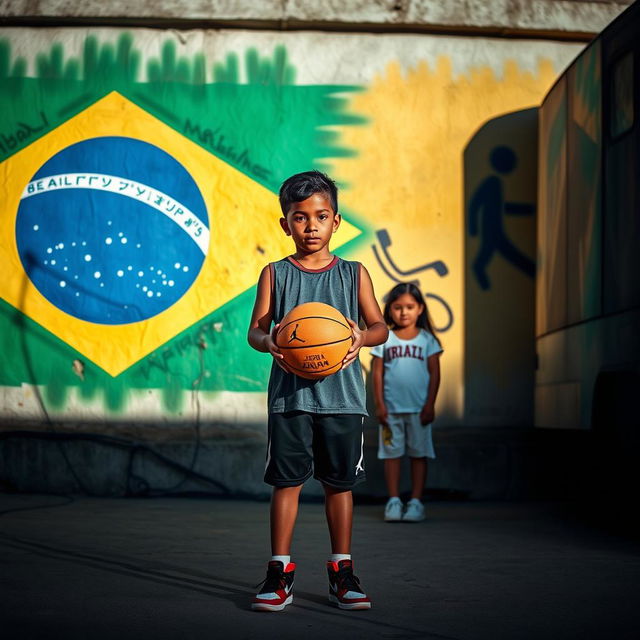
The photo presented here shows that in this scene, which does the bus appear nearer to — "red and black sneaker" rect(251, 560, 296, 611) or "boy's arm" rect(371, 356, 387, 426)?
"boy's arm" rect(371, 356, 387, 426)

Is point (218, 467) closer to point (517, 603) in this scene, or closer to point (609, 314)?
point (609, 314)

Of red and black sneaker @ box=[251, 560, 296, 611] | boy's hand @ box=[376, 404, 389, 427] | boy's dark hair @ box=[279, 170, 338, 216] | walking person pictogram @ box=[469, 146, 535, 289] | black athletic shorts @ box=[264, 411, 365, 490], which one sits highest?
walking person pictogram @ box=[469, 146, 535, 289]

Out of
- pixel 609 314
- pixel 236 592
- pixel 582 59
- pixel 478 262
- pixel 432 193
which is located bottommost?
pixel 236 592

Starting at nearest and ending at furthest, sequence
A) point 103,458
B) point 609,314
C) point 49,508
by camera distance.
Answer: point 609,314 < point 49,508 < point 103,458

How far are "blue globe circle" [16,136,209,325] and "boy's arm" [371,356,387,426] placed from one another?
182 cm

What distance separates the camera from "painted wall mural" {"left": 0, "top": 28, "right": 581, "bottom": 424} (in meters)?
7.80

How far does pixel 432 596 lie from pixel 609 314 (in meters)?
2.42

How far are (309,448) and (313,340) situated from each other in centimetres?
50

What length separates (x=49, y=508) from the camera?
6793mm

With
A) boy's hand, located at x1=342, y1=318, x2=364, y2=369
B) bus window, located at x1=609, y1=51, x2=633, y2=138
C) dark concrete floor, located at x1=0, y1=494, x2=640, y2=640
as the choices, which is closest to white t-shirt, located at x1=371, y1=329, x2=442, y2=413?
dark concrete floor, located at x1=0, y1=494, x2=640, y2=640

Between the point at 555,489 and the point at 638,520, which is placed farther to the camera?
the point at 555,489

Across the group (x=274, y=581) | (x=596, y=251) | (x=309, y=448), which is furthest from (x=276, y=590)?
(x=596, y=251)

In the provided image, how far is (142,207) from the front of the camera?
25.7 feet

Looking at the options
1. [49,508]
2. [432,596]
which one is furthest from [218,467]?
[432,596]
